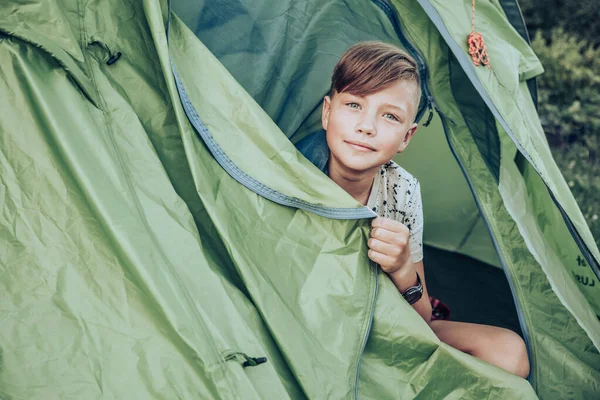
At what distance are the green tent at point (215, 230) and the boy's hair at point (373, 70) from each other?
0.32 ft

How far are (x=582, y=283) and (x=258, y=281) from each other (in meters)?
0.91

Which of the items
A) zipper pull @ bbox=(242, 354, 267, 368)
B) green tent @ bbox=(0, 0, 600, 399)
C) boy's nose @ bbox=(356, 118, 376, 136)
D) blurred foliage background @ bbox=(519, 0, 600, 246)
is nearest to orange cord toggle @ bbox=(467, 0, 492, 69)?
green tent @ bbox=(0, 0, 600, 399)

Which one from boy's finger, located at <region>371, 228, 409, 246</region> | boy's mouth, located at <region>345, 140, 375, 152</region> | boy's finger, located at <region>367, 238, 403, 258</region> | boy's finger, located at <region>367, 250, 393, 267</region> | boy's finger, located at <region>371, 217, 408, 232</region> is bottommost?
boy's finger, located at <region>367, 250, 393, 267</region>

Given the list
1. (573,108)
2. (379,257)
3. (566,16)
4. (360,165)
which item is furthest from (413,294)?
(566,16)

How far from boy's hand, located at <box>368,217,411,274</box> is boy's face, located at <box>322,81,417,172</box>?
221mm

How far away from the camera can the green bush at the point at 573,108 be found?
306cm

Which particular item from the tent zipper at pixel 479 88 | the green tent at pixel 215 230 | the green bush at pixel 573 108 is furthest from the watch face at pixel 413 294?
the green bush at pixel 573 108

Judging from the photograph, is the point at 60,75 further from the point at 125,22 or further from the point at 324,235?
the point at 324,235

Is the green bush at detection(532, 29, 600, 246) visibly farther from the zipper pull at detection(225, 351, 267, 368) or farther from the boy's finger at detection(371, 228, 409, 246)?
the zipper pull at detection(225, 351, 267, 368)

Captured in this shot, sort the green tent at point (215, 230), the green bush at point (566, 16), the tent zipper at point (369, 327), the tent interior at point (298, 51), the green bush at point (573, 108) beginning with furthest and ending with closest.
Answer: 1. the green bush at point (566, 16)
2. the green bush at point (573, 108)
3. the tent interior at point (298, 51)
4. the tent zipper at point (369, 327)
5. the green tent at point (215, 230)

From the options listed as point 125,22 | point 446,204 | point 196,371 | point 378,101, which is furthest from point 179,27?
point 446,204

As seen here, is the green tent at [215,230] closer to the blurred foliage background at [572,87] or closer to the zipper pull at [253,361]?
the zipper pull at [253,361]

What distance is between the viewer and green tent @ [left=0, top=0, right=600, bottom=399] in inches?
45.1

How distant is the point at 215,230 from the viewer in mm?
1349
